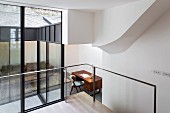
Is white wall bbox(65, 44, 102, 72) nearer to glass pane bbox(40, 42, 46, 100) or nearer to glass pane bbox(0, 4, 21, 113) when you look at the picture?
glass pane bbox(40, 42, 46, 100)

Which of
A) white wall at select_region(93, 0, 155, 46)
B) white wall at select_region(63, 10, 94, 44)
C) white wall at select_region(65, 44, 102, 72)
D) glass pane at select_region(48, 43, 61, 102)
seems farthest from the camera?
white wall at select_region(65, 44, 102, 72)

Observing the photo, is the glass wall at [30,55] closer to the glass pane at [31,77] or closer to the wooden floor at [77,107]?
the glass pane at [31,77]

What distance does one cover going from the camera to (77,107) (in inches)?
142

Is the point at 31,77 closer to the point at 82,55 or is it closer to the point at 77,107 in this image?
the point at 77,107

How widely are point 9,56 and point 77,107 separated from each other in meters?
1.90

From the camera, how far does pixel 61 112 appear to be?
11.1 feet

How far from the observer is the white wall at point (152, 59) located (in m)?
3.25

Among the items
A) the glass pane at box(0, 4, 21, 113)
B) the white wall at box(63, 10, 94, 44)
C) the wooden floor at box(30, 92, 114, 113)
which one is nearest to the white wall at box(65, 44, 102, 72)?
the white wall at box(63, 10, 94, 44)

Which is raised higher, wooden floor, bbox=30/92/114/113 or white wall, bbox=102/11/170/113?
white wall, bbox=102/11/170/113

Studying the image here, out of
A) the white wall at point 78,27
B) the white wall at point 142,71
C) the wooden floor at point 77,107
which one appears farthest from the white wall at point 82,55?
the wooden floor at point 77,107

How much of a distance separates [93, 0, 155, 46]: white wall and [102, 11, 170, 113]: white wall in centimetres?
71

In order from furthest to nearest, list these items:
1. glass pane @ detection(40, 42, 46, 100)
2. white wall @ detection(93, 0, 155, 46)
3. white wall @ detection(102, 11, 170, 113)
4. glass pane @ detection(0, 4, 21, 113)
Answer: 1. glass pane @ detection(40, 42, 46, 100)
2. glass pane @ detection(0, 4, 21, 113)
3. white wall @ detection(102, 11, 170, 113)
4. white wall @ detection(93, 0, 155, 46)

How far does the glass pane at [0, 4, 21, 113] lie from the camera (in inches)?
134

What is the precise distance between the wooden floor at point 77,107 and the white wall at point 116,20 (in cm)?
145
